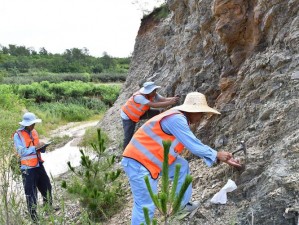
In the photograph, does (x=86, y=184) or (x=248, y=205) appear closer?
(x=248, y=205)

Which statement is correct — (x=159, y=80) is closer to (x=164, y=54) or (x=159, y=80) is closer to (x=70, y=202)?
(x=164, y=54)

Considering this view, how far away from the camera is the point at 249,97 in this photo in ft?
15.2

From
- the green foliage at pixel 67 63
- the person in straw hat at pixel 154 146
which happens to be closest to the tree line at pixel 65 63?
the green foliage at pixel 67 63

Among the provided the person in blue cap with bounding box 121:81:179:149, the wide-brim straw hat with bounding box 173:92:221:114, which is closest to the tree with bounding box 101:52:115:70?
the person in blue cap with bounding box 121:81:179:149

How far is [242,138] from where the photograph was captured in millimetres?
4328

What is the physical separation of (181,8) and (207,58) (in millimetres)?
2553

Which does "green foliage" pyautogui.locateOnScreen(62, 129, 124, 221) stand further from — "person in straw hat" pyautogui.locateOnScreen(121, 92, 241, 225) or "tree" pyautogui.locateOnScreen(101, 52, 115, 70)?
"tree" pyautogui.locateOnScreen(101, 52, 115, 70)

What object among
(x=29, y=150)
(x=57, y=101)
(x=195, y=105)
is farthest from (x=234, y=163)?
(x=57, y=101)

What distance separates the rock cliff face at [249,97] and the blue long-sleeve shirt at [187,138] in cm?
52

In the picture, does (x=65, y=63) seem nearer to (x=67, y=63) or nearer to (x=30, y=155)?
(x=67, y=63)

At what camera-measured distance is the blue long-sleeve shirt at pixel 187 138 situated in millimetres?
3475

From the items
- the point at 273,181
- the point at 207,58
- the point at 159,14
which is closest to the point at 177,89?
the point at 207,58

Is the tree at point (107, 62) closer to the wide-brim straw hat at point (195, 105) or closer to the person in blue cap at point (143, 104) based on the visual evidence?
the person in blue cap at point (143, 104)

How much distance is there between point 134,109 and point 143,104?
0.84 ft
